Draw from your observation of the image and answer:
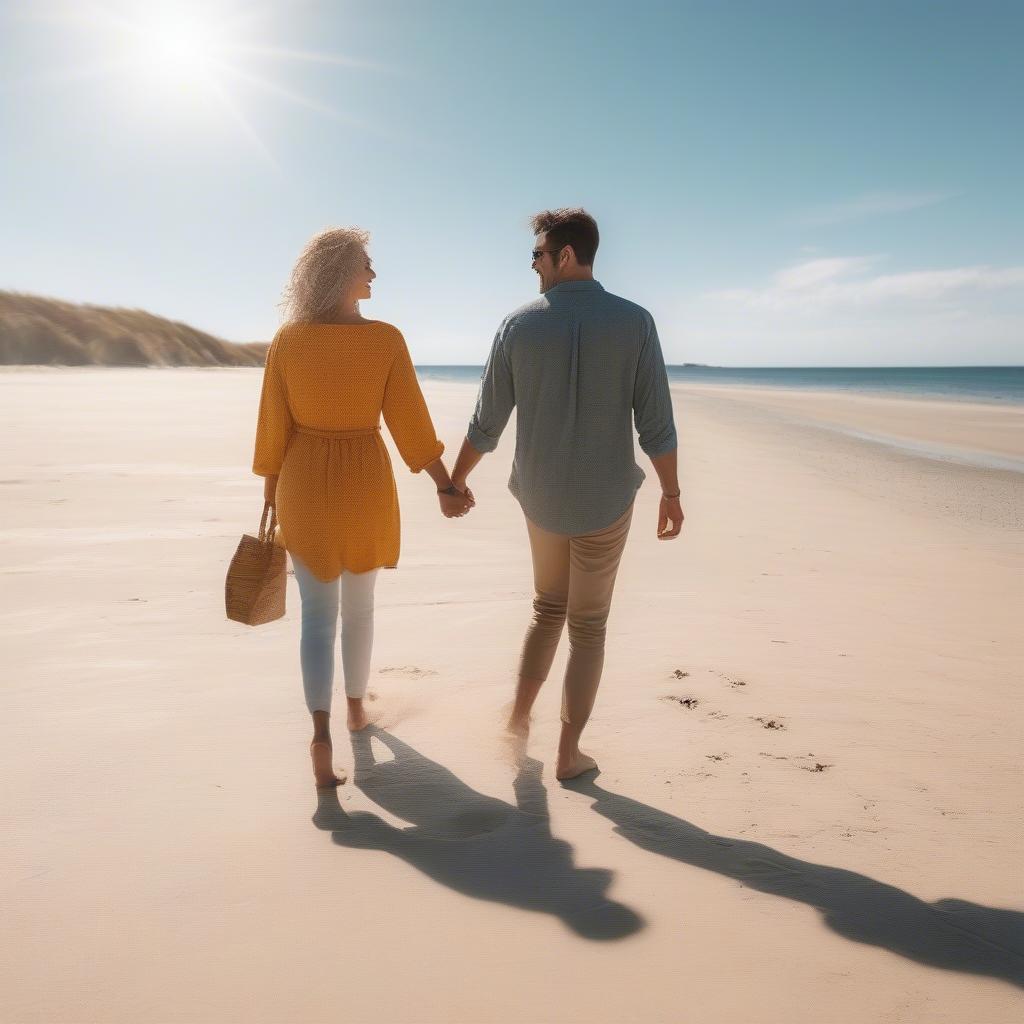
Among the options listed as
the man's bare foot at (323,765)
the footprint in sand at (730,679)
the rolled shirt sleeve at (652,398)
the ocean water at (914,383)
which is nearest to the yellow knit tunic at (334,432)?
the man's bare foot at (323,765)

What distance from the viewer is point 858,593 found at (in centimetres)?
534

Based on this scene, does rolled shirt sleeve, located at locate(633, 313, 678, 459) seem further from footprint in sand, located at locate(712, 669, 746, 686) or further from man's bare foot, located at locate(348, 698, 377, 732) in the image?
man's bare foot, located at locate(348, 698, 377, 732)

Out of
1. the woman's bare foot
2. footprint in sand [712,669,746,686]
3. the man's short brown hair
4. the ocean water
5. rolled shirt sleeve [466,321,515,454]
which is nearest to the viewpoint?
the man's short brown hair

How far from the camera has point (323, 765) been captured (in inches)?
110

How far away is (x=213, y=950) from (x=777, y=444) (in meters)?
16.2

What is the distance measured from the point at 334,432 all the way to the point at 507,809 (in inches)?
57.2

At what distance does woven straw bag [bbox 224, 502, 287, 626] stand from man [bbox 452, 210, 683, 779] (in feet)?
3.16

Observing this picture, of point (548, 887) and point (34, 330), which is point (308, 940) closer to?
point (548, 887)

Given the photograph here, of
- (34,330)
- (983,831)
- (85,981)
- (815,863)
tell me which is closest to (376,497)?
(85,981)

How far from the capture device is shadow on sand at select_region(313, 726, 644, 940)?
2180mm

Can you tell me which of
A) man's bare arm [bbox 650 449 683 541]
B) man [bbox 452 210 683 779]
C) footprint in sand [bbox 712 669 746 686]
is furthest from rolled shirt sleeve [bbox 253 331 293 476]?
footprint in sand [bbox 712 669 746 686]

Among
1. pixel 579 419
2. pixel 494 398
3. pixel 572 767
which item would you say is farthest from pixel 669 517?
pixel 572 767

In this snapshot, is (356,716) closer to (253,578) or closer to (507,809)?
(253,578)

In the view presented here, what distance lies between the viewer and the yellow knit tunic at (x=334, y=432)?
2.75 metres
